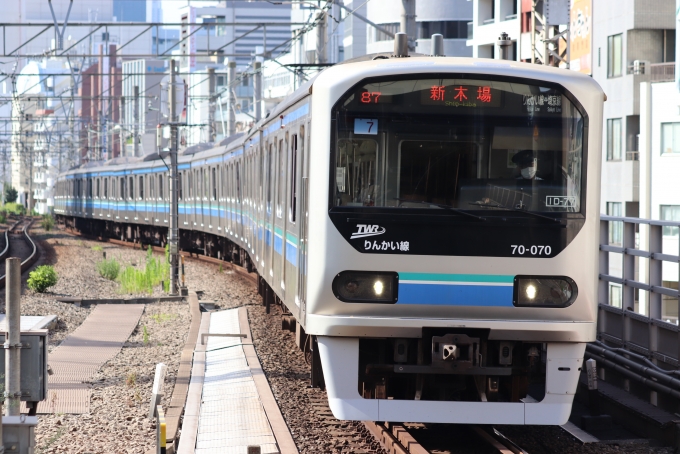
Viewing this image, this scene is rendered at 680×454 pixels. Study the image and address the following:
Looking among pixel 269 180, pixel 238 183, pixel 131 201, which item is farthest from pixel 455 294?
pixel 131 201

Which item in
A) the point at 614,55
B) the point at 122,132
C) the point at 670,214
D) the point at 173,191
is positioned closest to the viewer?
the point at 173,191

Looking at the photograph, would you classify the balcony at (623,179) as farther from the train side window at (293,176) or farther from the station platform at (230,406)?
the train side window at (293,176)

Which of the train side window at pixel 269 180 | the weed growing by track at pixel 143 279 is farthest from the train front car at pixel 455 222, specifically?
the weed growing by track at pixel 143 279

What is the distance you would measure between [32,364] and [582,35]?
96.7ft

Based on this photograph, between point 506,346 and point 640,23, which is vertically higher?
point 640,23

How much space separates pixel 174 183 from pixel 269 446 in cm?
1238

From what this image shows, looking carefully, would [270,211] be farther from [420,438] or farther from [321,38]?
[321,38]

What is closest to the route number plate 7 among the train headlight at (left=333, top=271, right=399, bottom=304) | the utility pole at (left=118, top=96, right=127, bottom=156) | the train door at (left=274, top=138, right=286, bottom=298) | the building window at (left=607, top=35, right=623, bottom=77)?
the train headlight at (left=333, top=271, right=399, bottom=304)

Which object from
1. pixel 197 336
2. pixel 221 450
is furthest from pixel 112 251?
pixel 221 450

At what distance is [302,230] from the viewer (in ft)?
25.2

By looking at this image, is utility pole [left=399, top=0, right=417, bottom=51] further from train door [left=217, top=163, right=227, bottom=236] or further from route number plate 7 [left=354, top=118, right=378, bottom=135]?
train door [left=217, top=163, right=227, bottom=236]

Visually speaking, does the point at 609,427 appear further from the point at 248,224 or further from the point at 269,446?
the point at 248,224

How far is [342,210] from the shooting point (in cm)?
670

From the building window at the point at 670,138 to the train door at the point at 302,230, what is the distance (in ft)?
71.6
